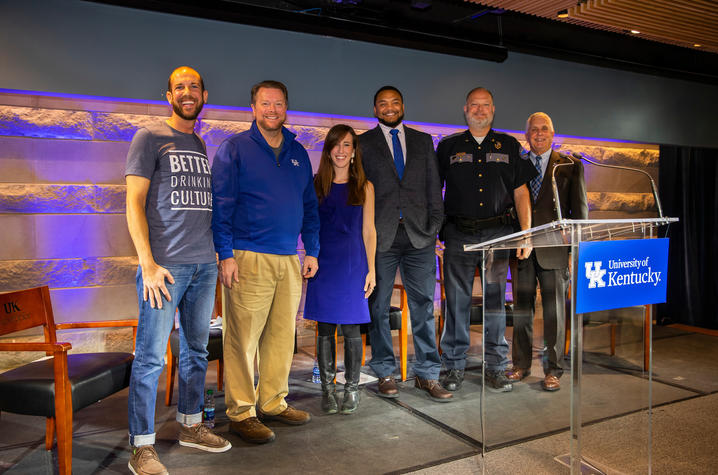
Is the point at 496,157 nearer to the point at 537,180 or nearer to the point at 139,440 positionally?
the point at 537,180

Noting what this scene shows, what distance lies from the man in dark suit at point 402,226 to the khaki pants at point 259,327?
71 centimetres

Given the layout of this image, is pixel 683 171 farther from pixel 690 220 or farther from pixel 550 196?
pixel 550 196

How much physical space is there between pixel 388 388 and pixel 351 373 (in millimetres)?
371

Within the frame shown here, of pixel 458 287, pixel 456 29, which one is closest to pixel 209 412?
Answer: pixel 458 287

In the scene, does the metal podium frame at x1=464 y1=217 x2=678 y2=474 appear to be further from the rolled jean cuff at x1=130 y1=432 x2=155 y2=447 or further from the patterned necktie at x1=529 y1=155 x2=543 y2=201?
the rolled jean cuff at x1=130 y1=432 x2=155 y2=447

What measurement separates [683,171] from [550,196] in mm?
3129

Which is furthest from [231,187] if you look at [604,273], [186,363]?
[604,273]

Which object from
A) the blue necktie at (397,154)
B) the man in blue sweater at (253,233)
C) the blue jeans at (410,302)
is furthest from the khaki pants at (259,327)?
the blue necktie at (397,154)

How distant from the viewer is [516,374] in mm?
2256

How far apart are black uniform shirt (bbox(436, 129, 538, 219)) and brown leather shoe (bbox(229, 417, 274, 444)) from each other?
181 cm

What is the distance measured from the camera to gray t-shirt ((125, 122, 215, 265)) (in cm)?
244

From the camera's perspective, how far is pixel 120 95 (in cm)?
378

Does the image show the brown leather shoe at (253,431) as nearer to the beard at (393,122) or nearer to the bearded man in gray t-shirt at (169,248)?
the bearded man in gray t-shirt at (169,248)

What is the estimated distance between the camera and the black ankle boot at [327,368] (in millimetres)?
3221
